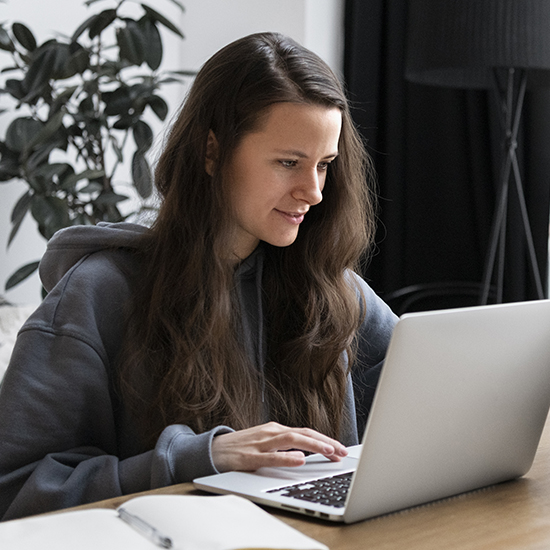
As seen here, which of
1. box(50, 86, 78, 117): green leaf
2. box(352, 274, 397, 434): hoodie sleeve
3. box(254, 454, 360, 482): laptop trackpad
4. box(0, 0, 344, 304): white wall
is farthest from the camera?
box(0, 0, 344, 304): white wall

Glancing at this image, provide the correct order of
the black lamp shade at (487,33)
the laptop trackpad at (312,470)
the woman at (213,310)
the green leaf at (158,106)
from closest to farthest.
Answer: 1. the laptop trackpad at (312,470)
2. the woman at (213,310)
3. the black lamp shade at (487,33)
4. the green leaf at (158,106)

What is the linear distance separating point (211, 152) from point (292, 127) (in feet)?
0.49

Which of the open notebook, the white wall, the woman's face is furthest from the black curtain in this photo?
the open notebook

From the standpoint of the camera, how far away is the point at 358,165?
1387 mm

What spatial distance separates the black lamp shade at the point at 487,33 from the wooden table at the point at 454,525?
1.50 meters

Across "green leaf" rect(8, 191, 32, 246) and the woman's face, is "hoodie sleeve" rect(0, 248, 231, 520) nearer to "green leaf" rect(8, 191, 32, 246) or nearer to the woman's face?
the woman's face

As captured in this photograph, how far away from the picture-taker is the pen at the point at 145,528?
2.04 ft

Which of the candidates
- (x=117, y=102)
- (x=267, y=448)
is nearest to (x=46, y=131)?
(x=117, y=102)

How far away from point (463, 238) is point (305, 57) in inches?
69.2

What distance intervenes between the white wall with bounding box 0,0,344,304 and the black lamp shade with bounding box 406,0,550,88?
2.42 feet

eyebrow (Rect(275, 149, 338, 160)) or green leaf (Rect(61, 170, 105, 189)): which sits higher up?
eyebrow (Rect(275, 149, 338, 160))

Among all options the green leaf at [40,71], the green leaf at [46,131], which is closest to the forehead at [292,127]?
the green leaf at [46,131]

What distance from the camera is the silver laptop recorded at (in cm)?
73

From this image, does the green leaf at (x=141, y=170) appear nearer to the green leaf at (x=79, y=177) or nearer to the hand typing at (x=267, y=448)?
the green leaf at (x=79, y=177)
